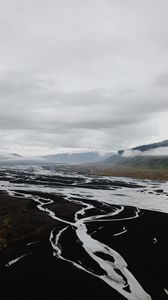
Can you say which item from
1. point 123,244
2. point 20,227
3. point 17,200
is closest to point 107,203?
point 17,200

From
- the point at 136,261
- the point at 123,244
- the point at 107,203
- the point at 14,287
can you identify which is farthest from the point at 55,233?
the point at 107,203

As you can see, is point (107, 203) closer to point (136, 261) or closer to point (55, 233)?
point (55, 233)

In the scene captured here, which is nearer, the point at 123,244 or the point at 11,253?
the point at 11,253

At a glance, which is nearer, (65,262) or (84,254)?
(65,262)

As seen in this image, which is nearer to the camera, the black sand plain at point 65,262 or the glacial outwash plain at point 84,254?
the black sand plain at point 65,262

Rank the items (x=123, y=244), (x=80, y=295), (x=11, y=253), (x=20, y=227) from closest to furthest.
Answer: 1. (x=80, y=295)
2. (x=11, y=253)
3. (x=123, y=244)
4. (x=20, y=227)

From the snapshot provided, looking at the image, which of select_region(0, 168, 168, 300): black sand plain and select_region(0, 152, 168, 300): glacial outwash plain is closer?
select_region(0, 168, 168, 300): black sand plain

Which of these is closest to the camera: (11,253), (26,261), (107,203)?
(26,261)

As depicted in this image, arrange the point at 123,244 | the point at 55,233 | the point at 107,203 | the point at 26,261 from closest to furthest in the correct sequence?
the point at 26,261, the point at 123,244, the point at 55,233, the point at 107,203

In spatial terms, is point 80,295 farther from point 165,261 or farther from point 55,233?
point 55,233
